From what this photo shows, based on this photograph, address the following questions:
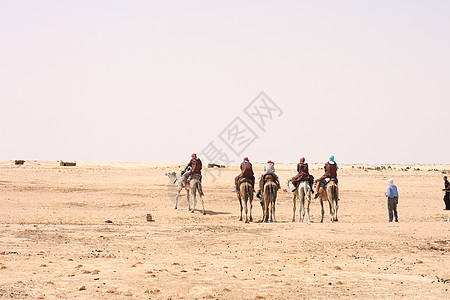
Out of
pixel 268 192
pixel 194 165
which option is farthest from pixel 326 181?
pixel 194 165

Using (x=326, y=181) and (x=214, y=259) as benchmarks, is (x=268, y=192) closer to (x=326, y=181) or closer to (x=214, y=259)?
(x=326, y=181)

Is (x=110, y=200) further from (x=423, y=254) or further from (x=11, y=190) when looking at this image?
(x=423, y=254)

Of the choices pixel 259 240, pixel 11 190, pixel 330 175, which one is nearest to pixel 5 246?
pixel 259 240

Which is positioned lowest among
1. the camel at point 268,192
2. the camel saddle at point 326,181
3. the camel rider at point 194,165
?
the camel at point 268,192

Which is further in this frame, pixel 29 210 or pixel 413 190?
pixel 413 190

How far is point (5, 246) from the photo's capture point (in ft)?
44.8

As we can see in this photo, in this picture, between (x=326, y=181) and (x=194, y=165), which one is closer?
(x=326, y=181)

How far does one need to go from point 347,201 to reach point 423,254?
19441mm

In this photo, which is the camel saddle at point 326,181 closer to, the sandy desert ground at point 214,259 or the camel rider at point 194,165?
the sandy desert ground at point 214,259

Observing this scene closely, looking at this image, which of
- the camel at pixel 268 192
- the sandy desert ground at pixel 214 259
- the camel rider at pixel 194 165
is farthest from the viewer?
the camel rider at pixel 194 165

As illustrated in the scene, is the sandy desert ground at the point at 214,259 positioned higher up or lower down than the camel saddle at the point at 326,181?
lower down

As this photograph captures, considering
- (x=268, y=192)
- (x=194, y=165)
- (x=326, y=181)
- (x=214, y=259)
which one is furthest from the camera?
(x=194, y=165)

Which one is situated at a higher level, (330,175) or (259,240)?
(330,175)

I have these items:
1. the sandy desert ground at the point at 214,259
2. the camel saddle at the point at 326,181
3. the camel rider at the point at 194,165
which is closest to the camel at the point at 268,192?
the sandy desert ground at the point at 214,259
